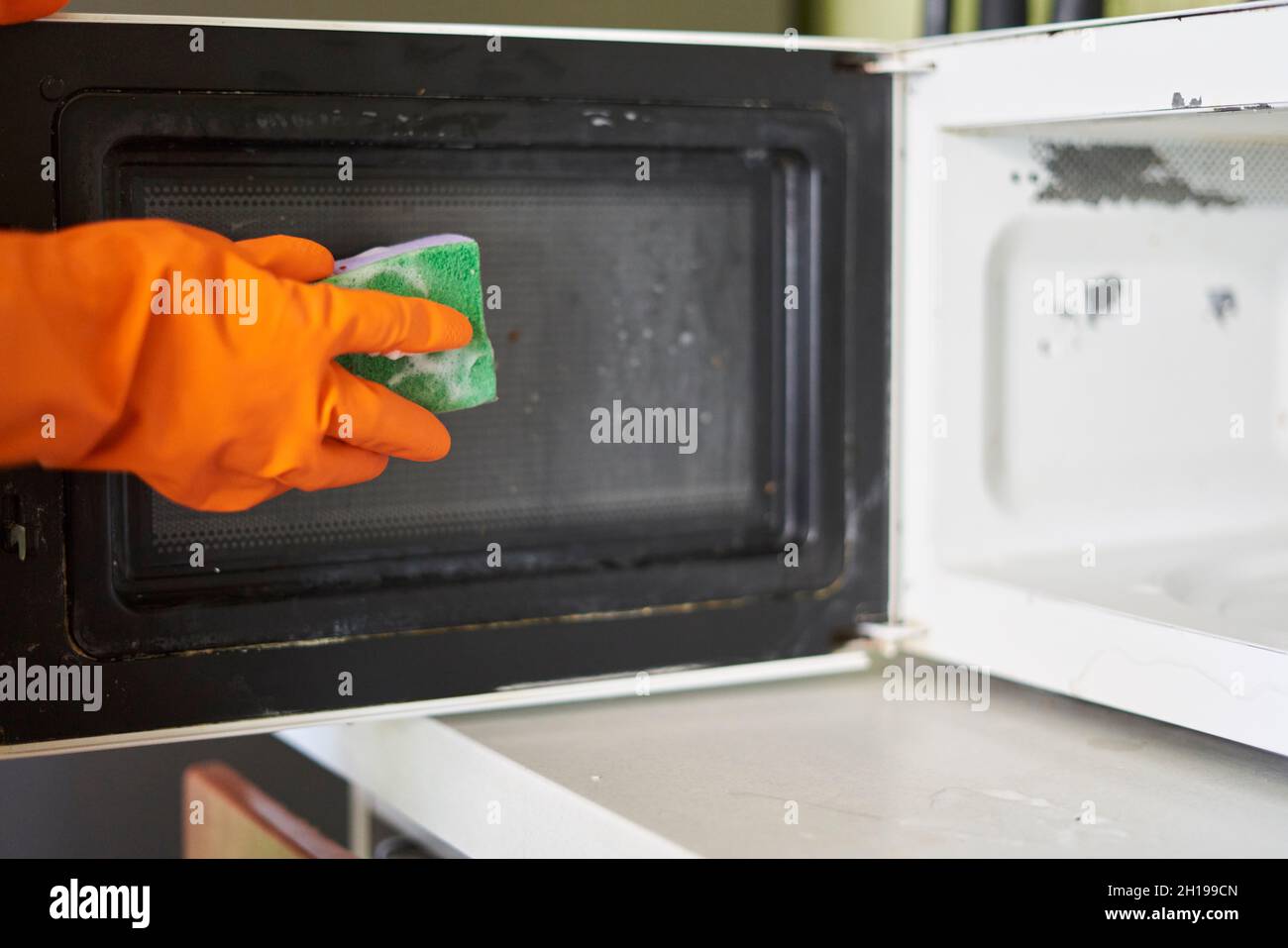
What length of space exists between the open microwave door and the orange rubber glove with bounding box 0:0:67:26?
0.50 m

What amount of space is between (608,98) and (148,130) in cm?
26

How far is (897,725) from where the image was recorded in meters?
0.86

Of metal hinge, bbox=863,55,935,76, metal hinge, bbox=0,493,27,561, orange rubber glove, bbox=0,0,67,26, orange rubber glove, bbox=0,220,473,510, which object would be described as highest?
metal hinge, bbox=863,55,935,76

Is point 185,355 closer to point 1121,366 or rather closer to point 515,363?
point 515,363

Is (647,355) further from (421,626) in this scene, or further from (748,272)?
(421,626)

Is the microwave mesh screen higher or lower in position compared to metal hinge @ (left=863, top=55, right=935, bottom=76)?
lower

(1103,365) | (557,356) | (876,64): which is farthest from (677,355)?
(1103,365)

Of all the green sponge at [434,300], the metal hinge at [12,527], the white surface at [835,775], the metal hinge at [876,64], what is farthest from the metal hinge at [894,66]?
the metal hinge at [12,527]

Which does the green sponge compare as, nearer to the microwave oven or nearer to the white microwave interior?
the microwave oven

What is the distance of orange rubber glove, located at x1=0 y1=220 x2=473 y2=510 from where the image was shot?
655mm

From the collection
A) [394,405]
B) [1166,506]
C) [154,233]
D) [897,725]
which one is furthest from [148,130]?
[1166,506]

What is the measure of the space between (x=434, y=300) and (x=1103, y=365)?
1.75 ft

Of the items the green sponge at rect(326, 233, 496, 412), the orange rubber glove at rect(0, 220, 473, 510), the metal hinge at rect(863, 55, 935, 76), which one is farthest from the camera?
the metal hinge at rect(863, 55, 935, 76)

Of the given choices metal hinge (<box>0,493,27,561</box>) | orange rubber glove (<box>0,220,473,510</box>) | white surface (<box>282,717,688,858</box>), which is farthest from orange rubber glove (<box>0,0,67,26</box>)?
white surface (<box>282,717,688,858</box>)
